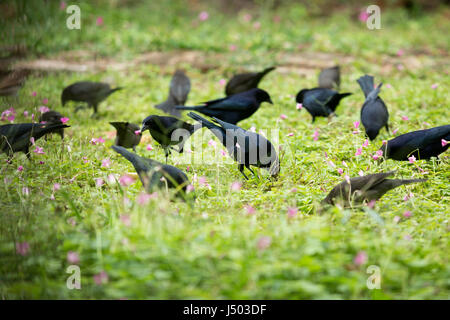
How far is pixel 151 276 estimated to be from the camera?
7.21 ft

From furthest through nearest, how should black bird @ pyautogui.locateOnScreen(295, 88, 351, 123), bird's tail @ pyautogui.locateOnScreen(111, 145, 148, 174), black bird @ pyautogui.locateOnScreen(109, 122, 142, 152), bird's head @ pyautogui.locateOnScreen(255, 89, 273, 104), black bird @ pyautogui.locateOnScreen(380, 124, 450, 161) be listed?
bird's head @ pyautogui.locateOnScreen(255, 89, 273, 104) → black bird @ pyautogui.locateOnScreen(295, 88, 351, 123) → black bird @ pyautogui.locateOnScreen(109, 122, 142, 152) → black bird @ pyautogui.locateOnScreen(380, 124, 450, 161) → bird's tail @ pyautogui.locateOnScreen(111, 145, 148, 174)

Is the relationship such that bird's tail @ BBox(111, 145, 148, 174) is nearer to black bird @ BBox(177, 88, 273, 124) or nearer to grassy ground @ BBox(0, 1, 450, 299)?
grassy ground @ BBox(0, 1, 450, 299)

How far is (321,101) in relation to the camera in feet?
17.4

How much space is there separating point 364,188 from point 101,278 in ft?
5.91

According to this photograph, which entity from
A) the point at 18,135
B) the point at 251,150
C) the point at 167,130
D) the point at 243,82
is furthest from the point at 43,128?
the point at 243,82

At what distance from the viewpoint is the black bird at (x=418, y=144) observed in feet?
12.9

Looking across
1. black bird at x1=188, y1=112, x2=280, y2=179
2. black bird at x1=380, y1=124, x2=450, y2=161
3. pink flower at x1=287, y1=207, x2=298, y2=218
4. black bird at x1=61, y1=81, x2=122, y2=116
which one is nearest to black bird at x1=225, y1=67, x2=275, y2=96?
black bird at x1=61, y1=81, x2=122, y2=116

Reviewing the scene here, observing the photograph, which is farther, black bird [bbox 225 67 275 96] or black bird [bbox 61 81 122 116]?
black bird [bbox 225 67 275 96]

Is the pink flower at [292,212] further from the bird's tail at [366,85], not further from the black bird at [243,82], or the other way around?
the black bird at [243,82]

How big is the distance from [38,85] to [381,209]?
17.6ft

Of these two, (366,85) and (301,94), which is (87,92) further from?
(366,85)

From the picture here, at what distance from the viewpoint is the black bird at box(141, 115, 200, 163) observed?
4.11 meters

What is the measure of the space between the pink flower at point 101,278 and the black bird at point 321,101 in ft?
12.0
